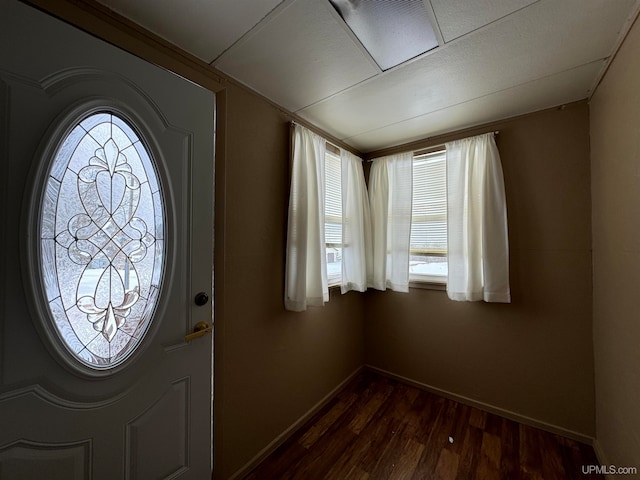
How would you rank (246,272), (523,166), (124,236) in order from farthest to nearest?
(523,166), (246,272), (124,236)

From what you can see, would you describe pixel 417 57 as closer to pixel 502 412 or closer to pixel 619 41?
pixel 619 41

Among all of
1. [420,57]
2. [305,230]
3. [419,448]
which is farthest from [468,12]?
[419,448]

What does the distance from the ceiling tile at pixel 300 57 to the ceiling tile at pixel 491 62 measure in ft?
0.57

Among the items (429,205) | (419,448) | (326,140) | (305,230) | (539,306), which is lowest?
(419,448)

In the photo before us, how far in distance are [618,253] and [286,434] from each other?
2.33 meters

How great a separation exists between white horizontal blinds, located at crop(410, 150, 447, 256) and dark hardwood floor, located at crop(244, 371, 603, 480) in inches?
54.2

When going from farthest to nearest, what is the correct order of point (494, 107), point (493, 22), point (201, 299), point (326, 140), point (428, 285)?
point (428, 285)
point (326, 140)
point (494, 107)
point (201, 299)
point (493, 22)

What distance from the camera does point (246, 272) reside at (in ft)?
5.10

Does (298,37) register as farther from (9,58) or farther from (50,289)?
(50,289)

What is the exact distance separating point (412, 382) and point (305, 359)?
3.96 ft

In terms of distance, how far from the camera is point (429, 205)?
2.32 meters

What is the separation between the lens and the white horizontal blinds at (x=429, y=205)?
2.25 m

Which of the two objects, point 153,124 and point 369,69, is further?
point 369,69

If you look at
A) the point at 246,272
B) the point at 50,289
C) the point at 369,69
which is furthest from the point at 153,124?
the point at 369,69
